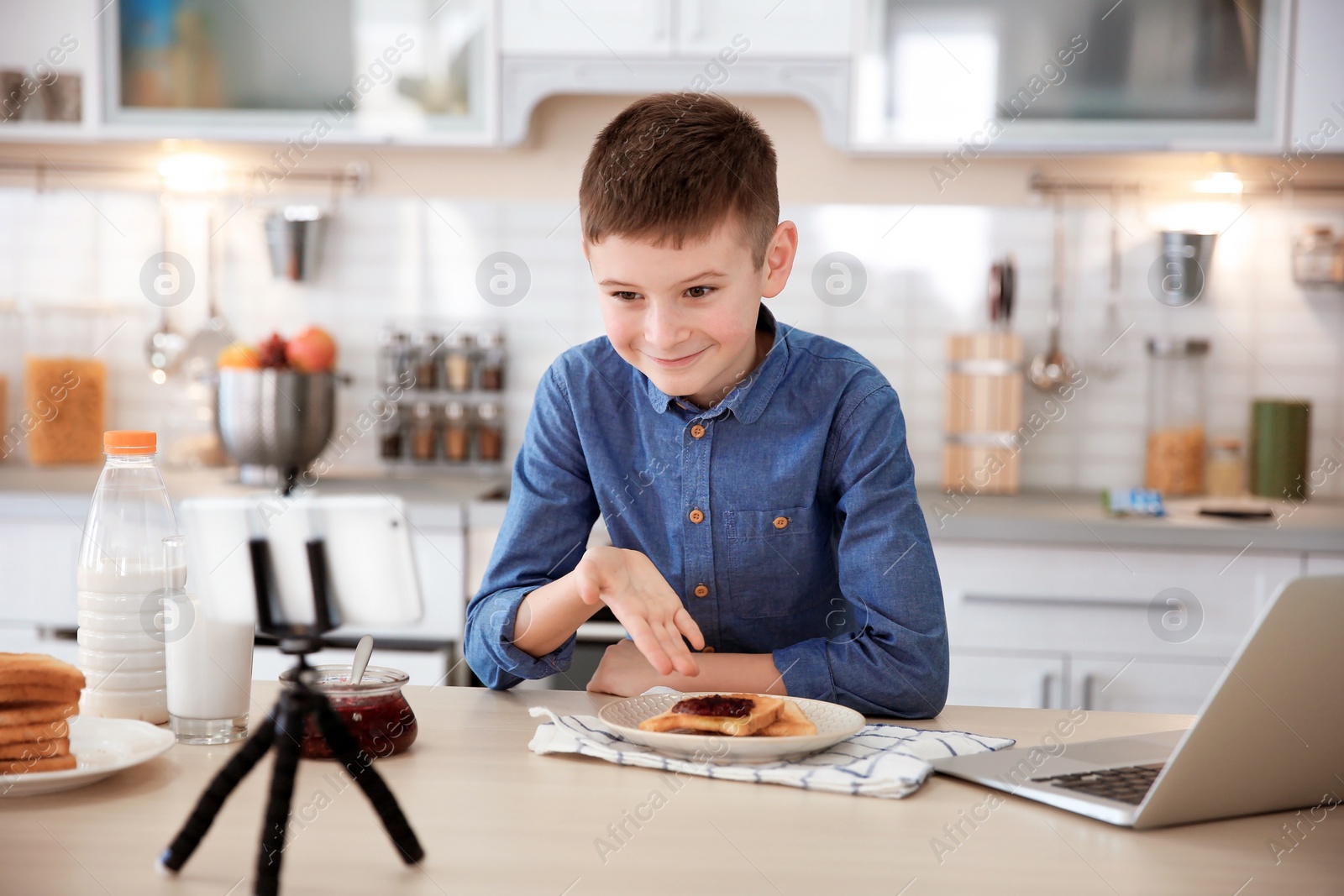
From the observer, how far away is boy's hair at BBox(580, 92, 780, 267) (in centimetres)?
104

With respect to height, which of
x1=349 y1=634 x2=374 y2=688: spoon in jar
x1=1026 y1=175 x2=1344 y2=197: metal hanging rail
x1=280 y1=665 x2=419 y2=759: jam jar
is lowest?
x1=280 y1=665 x2=419 y2=759: jam jar

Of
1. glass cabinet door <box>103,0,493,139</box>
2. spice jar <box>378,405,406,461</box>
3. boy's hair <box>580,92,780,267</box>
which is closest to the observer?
boy's hair <box>580,92,780,267</box>

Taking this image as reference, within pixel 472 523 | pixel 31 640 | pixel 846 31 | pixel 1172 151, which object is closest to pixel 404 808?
pixel 472 523

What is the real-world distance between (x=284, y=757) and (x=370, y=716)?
24cm

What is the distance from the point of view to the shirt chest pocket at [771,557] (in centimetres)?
126

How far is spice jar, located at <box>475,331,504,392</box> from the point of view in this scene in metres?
2.56

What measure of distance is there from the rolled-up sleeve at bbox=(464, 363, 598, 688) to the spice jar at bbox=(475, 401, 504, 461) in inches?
49.0

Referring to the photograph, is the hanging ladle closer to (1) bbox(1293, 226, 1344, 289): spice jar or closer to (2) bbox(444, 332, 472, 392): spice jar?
(1) bbox(1293, 226, 1344, 289): spice jar

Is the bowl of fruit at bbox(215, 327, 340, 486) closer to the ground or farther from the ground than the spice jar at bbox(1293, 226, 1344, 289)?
closer to the ground

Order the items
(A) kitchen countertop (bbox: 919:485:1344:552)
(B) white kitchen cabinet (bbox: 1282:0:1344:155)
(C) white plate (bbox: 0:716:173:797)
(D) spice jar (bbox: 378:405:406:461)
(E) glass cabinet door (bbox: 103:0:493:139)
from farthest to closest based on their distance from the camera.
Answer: (D) spice jar (bbox: 378:405:406:461), (E) glass cabinet door (bbox: 103:0:493:139), (B) white kitchen cabinet (bbox: 1282:0:1344:155), (A) kitchen countertop (bbox: 919:485:1344:552), (C) white plate (bbox: 0:716:173:797)

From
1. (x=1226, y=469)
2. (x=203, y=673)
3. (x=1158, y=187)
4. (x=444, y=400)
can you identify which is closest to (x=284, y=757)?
(x=203, y=673)

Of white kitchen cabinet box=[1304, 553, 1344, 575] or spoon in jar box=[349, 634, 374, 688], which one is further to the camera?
white kitchen cabinet box=[1304, 553, 1344, 575]

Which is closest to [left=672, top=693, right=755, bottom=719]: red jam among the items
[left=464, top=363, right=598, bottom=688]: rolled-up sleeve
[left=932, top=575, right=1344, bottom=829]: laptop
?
[left=932, top=575, right=1344, bottom=829]: laptop

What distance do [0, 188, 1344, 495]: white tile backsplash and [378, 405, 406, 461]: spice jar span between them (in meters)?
0.07
